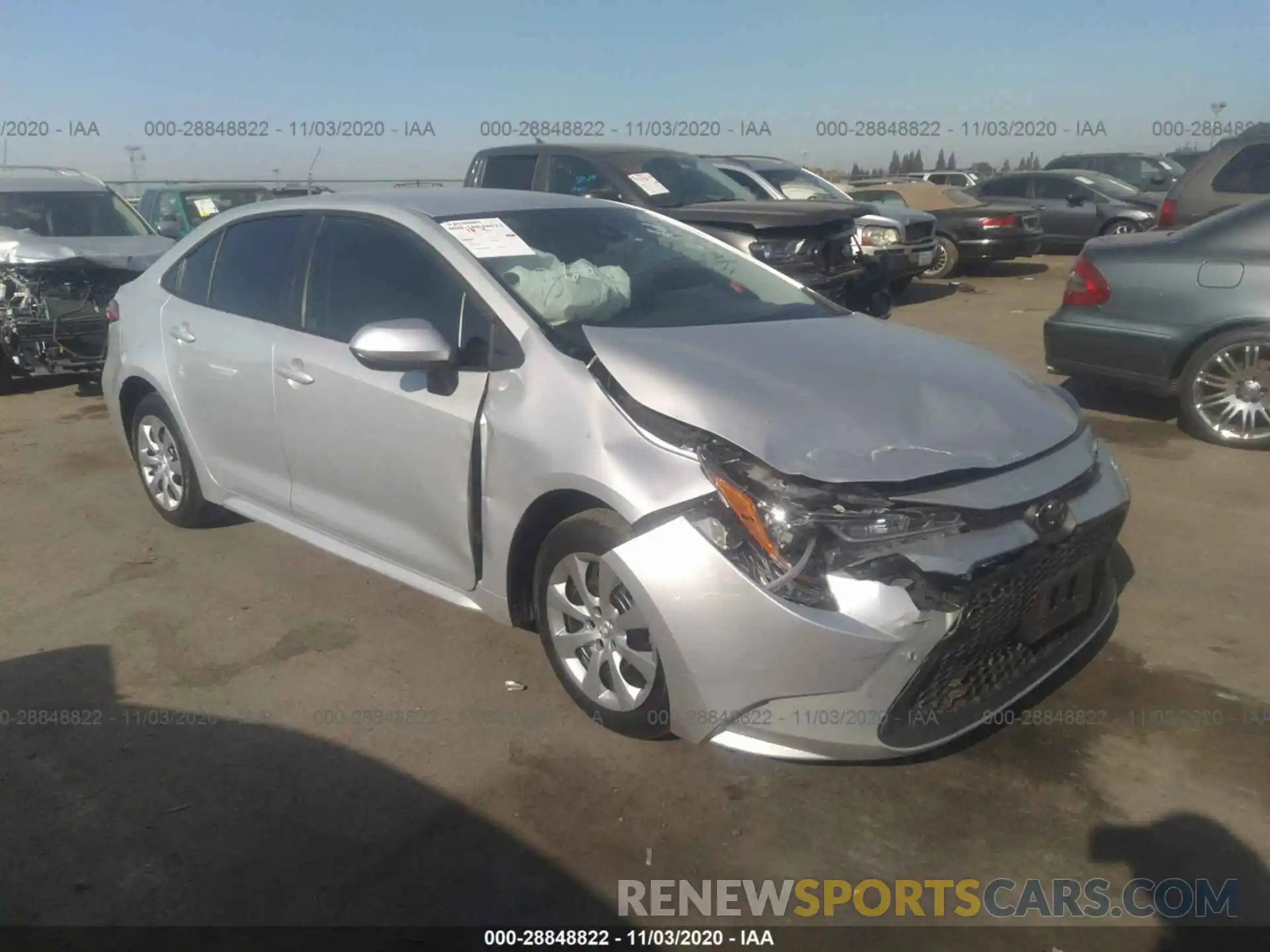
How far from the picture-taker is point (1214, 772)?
3.09 meters

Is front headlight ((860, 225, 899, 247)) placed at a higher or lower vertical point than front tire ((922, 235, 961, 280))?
higher

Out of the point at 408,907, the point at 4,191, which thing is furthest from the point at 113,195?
the point at 408,907

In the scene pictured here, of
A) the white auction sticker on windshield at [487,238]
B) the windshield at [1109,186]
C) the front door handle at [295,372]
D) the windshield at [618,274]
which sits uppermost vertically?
the white auction sticker on windshield at [487,238]

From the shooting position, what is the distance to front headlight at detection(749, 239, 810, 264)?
891cm

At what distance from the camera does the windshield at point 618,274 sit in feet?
12.0

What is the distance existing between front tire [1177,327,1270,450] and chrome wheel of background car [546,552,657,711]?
15.3ft

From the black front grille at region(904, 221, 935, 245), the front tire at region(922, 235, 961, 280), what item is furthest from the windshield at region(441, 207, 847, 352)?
the front tire at region(922, 235, 961, 280)

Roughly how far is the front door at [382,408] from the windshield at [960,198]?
14.0 metres

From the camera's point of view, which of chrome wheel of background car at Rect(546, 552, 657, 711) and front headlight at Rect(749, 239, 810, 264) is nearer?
chrome wheel of background car at Rect(546, 552, 657, 711)

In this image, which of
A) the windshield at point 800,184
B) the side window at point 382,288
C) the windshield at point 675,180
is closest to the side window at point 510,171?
the windshield at point 675,180

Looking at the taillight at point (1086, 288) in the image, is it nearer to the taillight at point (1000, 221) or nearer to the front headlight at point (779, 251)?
the front headlight at point (779, 251)

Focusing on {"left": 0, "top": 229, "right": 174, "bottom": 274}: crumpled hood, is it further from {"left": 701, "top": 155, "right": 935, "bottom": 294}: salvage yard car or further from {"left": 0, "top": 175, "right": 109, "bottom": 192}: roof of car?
{"left": 701, "top": 155, "right": 935, "bottom": 294}: salvage yard car

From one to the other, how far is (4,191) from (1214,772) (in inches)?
392

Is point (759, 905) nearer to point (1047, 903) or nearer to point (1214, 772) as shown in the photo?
point (1047, 903)
